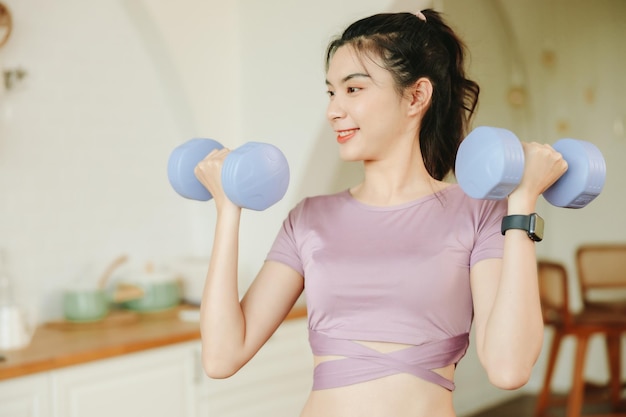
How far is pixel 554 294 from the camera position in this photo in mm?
4645

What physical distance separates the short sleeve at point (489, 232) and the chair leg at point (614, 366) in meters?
3.47

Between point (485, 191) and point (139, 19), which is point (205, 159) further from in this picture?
point (139, 19)

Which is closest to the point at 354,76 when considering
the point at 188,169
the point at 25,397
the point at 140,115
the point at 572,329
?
the point at 188,169

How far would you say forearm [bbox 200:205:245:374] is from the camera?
1.51 m

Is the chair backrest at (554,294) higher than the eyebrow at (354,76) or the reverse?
the reverse

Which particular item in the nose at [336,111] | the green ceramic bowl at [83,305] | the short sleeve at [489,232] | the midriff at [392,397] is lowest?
the green ceramic bowl at [83,305]

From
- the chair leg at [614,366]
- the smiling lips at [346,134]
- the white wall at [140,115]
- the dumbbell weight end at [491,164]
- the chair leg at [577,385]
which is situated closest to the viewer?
the dumbbell weight end at [491,164]

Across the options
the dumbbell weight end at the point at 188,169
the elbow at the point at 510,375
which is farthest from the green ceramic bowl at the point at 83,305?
the elbow at the point at 510,375

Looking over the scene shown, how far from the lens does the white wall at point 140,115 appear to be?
2.97 m

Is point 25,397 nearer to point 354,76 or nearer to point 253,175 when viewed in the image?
point 253,175

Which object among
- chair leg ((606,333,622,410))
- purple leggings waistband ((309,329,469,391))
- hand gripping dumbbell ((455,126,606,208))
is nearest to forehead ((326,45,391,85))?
hand gripping dumbbell ((455,126,606,208))

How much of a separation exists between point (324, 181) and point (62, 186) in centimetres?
106

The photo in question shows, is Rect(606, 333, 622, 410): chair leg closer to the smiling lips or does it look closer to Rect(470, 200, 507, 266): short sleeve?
Rect(470, 200, 507, 266): short sleeve

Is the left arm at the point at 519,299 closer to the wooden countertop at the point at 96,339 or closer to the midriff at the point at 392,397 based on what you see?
the midriff at the point at 392,397
